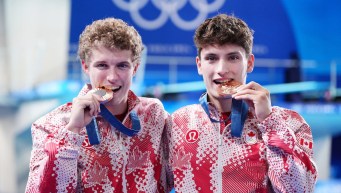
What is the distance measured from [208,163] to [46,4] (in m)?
3.76

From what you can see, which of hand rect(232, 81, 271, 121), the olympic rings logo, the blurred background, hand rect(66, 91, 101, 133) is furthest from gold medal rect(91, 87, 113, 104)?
the olympic rings logo

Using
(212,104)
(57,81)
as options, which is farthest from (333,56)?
(212,104)

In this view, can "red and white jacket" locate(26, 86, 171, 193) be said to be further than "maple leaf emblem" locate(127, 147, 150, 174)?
No

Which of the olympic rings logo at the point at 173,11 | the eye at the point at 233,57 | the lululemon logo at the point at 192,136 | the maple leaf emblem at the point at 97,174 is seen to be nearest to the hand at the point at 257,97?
the eye at the point at 233,57

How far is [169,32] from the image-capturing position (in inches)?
229

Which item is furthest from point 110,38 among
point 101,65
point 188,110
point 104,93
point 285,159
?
point 285,159

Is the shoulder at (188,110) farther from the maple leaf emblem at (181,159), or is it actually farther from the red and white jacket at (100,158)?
the maple leaf emblem at (181,159)

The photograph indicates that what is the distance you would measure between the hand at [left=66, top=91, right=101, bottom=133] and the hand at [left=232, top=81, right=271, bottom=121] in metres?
0.59

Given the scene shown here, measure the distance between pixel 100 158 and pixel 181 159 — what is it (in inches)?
14.4

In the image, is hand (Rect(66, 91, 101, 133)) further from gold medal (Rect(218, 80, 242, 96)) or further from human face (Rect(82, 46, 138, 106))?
gold medal (Rect(218, 80, 242, 96))

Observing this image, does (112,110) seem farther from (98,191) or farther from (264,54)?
(264,54)

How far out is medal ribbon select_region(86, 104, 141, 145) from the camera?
94.3 inches

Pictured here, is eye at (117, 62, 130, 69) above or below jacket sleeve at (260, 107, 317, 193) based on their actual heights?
above

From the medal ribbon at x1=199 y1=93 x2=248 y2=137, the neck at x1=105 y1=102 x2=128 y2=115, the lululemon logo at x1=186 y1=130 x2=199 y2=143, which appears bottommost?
the lululemon logo at x1=186 y1=130 x2=199 y2=143
